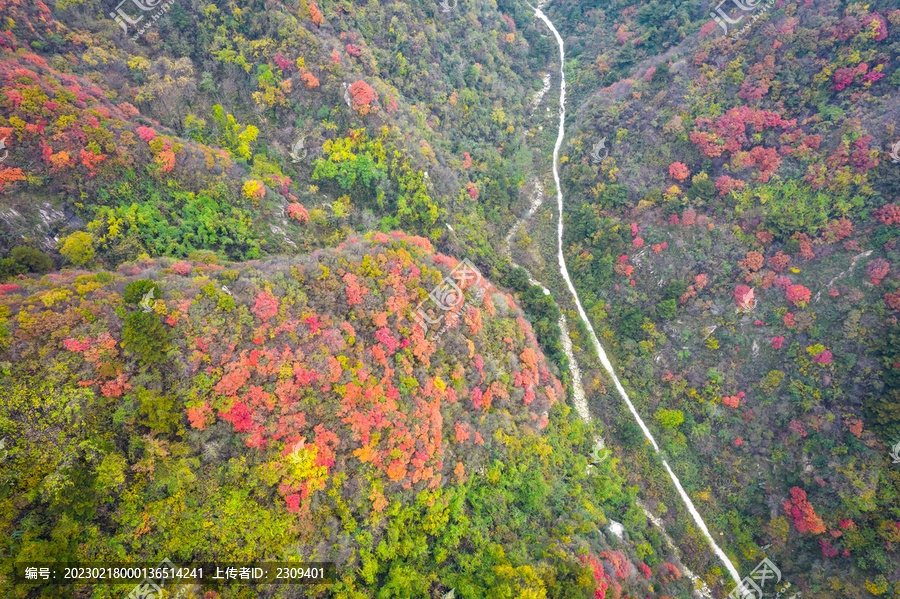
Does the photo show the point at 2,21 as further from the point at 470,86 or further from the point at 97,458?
the point at 470,86

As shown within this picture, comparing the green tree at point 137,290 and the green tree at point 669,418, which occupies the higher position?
the green tree at point 669,418

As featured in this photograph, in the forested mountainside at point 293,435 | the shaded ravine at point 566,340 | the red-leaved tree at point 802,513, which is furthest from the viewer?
the shaded ravine at point 566,340

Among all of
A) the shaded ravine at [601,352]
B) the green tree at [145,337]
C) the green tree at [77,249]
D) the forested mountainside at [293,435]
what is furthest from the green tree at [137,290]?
the shaded ravine at [601,352]

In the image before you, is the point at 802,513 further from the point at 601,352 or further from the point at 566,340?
the point at 566,340

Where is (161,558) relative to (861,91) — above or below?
below

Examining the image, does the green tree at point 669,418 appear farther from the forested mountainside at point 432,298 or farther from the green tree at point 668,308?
the green tree at point 668,308

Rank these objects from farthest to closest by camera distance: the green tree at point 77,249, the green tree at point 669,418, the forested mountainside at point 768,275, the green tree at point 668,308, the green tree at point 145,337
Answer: the green tree at point 668,308 → the green tree at point 669,418 → the forested mountainside at point 768,275 → the green tree at point 77,249 → the green tree at point 145,337

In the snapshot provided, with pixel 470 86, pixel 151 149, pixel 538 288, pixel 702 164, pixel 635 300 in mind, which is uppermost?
pixel 702 164

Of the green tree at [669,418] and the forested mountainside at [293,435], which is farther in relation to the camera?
the green tree at [669,418]

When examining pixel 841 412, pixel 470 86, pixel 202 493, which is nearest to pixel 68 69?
pixel 202 493
